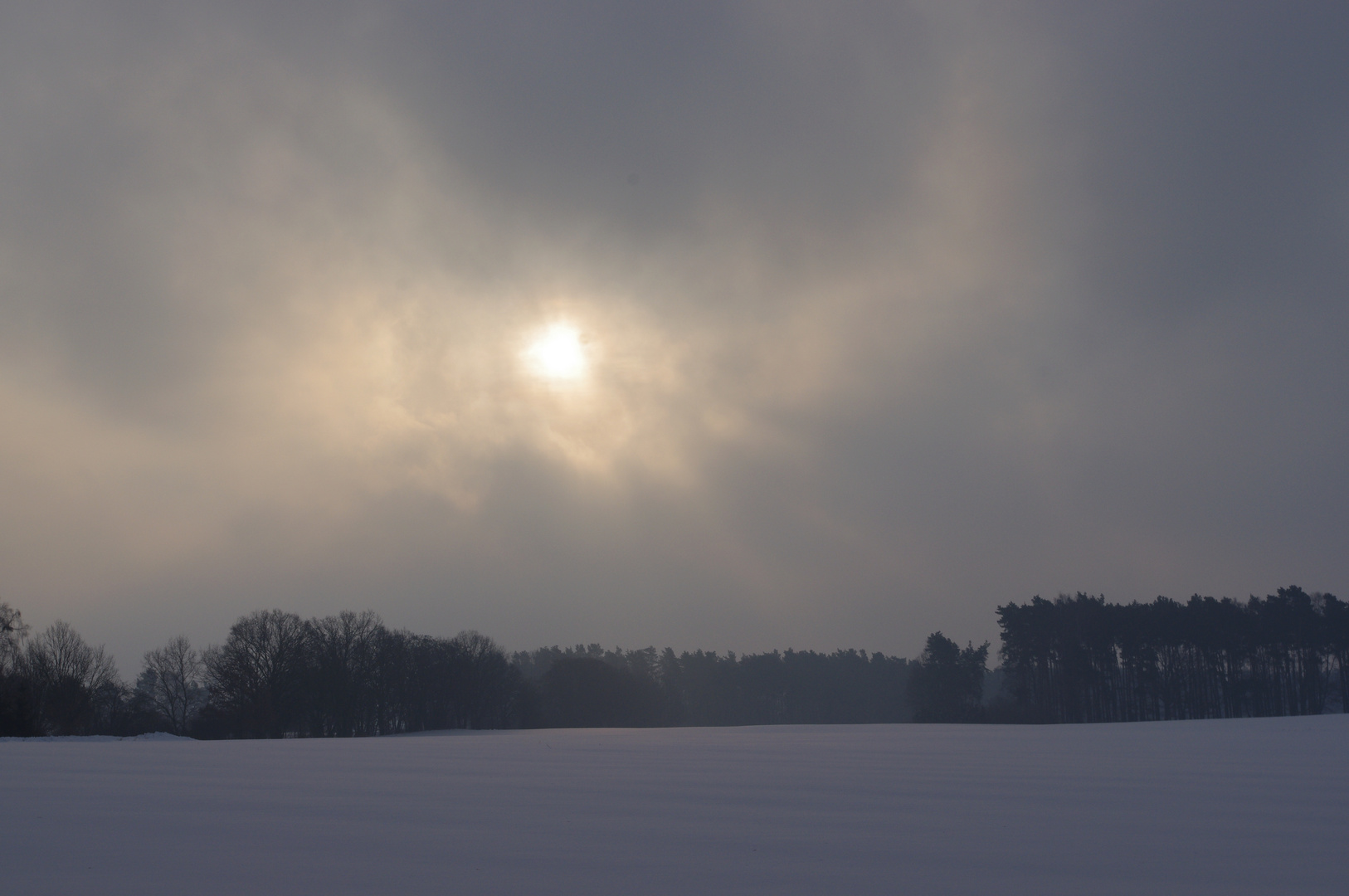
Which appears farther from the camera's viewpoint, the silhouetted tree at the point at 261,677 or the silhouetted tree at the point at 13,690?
the silhouetted tree at the point at 261,677

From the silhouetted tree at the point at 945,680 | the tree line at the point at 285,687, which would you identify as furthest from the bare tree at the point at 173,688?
the silhouetted tree at the point at 945,680

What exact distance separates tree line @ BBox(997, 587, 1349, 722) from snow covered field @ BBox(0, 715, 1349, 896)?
72.4 m

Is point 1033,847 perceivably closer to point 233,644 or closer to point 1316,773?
point 1316,773

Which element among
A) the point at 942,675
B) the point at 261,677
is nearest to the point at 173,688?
the point at 261,677

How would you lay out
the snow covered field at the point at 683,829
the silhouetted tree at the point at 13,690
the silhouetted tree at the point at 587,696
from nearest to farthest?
the snow covered field at the point at 683,829, the silhouetted tree at the point at 13,690, the silhouetted tree at the point at 587,696

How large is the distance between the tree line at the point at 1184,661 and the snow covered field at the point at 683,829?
72.4 m

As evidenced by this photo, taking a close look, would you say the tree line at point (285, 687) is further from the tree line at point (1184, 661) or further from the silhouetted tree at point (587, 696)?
the tree line at point (1184, 661)

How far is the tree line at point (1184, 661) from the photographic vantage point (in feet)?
262

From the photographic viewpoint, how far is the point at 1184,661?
273 ft

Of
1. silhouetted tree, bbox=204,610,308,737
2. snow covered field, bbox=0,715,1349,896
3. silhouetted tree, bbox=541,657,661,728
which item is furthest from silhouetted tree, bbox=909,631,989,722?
snow covered field, bbox=0,715,1349,896

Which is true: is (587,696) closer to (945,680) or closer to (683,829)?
(945,680)

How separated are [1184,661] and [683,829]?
302ft

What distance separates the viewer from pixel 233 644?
77.5m

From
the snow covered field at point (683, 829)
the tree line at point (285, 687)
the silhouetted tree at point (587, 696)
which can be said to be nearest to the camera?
the snow covered field at point (683, 829)
